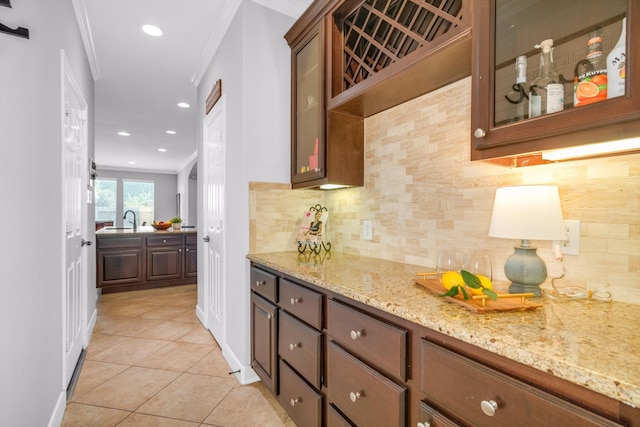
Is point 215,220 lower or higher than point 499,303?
higher

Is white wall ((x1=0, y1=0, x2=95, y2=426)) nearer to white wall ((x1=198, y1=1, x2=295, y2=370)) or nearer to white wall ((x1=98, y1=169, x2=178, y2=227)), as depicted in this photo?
white wall ((x1=198, y1=1, x2=295, y2=370))

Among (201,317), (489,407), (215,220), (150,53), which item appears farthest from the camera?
(201,317)

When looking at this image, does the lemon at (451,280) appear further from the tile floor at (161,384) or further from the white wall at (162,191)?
the white wall at (162,191)

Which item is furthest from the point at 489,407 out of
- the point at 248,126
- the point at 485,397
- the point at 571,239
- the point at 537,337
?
the point at 248,126

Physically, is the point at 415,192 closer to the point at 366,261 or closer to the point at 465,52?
the point at 366,261

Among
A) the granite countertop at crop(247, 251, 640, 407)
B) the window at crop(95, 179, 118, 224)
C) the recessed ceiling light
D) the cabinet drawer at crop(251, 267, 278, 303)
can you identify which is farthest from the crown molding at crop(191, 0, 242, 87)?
the window at crop(95, 179, 118, 224)

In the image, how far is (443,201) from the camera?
1526mm

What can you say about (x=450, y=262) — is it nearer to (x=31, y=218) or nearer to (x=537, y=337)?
(x=537, y=337)

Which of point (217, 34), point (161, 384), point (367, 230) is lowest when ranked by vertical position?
point (161, 384)

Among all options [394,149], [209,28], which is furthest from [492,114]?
[209,28]

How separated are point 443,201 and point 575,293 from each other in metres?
0.64

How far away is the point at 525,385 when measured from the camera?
659mm

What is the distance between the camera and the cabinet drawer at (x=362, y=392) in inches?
38.8

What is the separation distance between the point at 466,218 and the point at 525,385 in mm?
872
